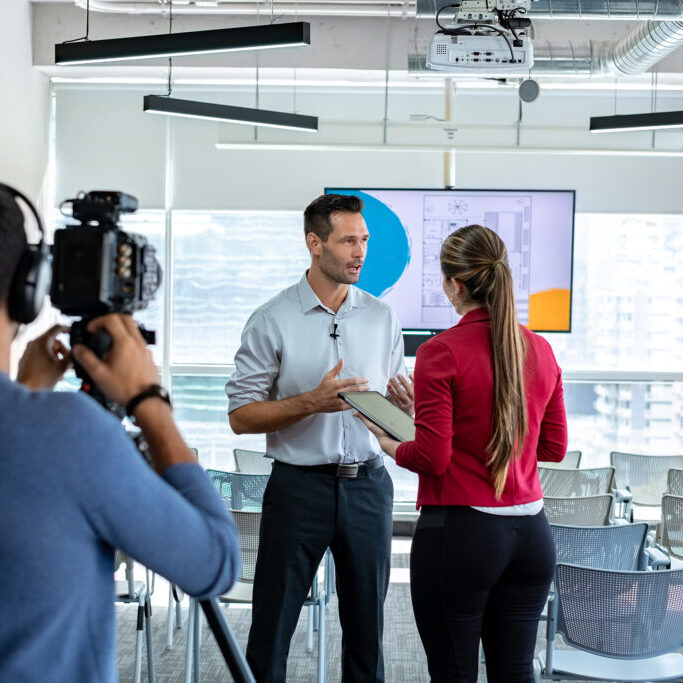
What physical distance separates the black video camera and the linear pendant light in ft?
16.8

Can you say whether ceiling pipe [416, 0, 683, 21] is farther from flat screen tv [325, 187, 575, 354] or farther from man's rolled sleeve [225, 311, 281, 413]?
man's rolled sleeve [225, 311, 281, 413]

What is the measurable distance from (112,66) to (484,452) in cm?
549

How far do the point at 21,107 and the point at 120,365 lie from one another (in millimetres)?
6074

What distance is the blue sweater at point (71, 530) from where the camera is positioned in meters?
0.97

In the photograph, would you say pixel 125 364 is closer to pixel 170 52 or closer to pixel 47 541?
pixel 47 541

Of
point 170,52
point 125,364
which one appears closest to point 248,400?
point 125,364

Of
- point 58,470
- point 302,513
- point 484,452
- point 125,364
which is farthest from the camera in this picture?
point 302,513

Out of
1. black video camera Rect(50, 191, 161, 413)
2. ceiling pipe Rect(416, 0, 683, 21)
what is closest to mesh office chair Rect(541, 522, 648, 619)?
Result: black video camera Rect(50, 191, 161, 413)

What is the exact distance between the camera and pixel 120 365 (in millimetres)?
1104

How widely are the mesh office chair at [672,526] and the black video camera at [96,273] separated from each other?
350 centimetres

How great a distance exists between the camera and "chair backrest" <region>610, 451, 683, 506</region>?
17.5 ft

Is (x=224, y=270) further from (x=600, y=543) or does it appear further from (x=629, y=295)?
(x=600, y=543)

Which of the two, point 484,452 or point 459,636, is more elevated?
point 484,452

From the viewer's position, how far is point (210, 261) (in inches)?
284
